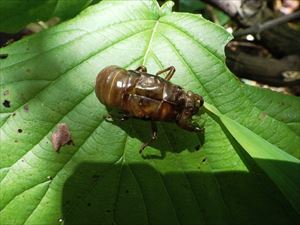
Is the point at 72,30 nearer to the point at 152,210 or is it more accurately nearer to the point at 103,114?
the point at 103,114

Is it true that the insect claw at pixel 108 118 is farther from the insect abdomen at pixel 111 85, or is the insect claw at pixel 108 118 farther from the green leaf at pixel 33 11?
the green leaf at pixel 33 11

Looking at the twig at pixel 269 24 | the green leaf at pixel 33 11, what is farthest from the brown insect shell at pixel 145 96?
the twig at pixel 269 24

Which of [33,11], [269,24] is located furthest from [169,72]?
[269,24]

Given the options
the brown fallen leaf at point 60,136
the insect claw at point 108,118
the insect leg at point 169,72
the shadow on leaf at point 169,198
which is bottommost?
the shadow on leaf at point 169,198

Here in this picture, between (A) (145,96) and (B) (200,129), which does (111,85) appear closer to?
(A) (145,96)

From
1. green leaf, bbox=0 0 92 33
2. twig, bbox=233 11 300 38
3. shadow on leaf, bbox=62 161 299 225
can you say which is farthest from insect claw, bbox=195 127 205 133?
twig, bbox=233 11 300 38
